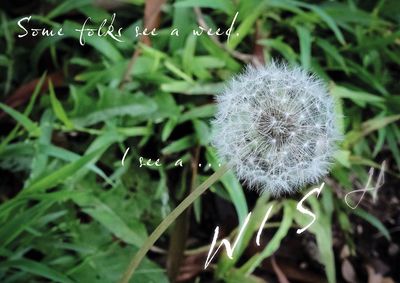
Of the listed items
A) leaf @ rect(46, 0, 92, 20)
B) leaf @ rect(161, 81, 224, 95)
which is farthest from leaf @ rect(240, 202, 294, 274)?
leaf @ rect(46, 0, 92, 20)

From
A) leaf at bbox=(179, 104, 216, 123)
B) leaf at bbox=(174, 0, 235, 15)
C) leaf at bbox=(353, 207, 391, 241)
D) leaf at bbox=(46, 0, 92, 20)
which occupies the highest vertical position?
leaf at bbox=(46, 0, 92, 20)

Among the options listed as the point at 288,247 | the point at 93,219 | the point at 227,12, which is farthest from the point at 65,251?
the point at 227,12

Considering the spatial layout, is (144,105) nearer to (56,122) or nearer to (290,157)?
Result: (56,122)

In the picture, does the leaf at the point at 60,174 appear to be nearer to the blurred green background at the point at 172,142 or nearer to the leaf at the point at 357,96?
the blurred green background at the point at 172,142

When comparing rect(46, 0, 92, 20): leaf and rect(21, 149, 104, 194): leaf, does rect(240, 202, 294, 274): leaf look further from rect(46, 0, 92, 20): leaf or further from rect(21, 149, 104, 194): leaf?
rect(46, 0, 92, 20): leaf

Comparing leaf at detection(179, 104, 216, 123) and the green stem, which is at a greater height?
the green stem

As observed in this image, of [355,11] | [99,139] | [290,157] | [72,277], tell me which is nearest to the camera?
[290,157]
